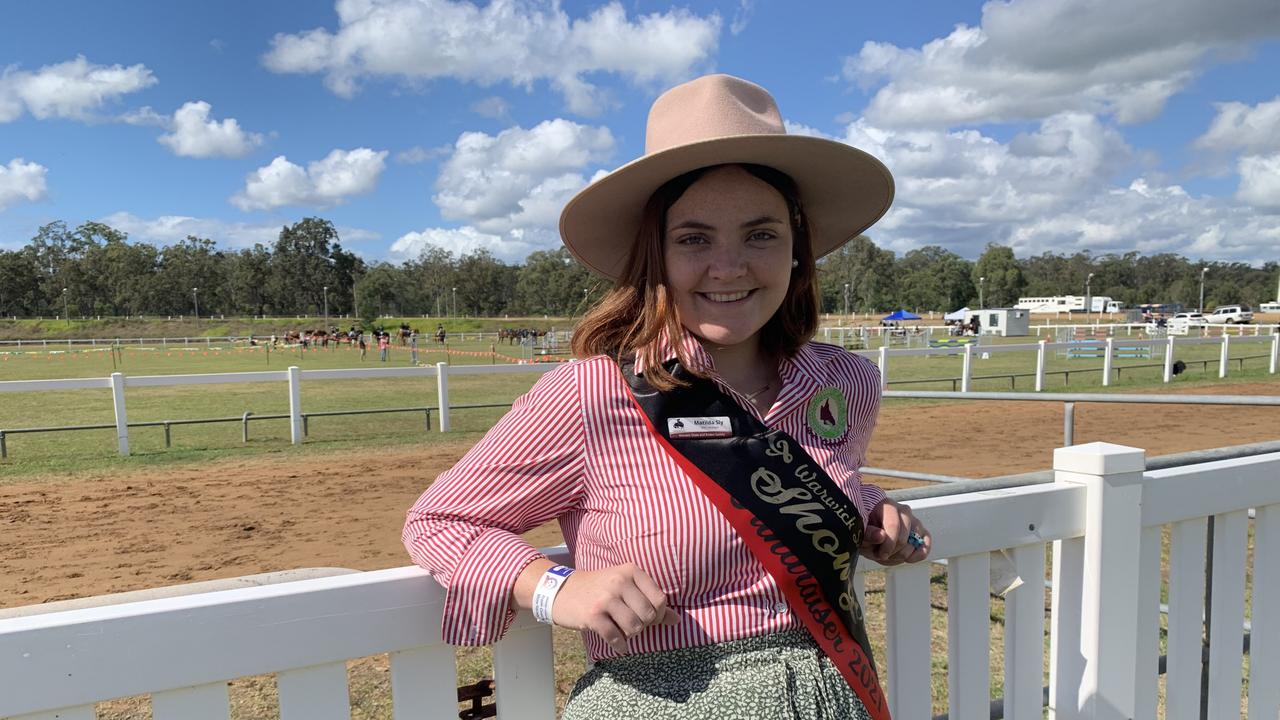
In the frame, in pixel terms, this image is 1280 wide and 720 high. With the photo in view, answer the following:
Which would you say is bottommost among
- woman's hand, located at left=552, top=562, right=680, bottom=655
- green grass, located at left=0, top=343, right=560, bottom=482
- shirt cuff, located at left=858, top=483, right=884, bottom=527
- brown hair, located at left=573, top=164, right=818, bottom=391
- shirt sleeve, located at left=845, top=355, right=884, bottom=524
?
green grass, located at left=0, top=343, right=560, bottom=482

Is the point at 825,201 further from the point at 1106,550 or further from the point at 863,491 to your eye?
the point at 1106,550

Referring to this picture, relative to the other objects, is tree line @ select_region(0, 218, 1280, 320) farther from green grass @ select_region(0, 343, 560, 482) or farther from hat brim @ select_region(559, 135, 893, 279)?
hat brim @ select_region(559, 135, 893, 279)

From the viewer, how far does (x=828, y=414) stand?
4.27ft

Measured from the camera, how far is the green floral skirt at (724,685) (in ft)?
3.46

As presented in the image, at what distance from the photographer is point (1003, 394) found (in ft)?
14.3

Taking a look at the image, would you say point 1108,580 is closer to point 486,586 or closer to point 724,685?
point 724,685

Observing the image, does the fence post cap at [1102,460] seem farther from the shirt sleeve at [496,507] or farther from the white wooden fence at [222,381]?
the white wooden fence at [222,381]

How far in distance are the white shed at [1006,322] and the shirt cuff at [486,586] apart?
148 ft

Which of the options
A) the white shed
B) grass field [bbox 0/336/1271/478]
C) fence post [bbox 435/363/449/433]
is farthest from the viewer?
the white shed

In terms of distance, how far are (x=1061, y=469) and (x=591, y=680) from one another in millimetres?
1231

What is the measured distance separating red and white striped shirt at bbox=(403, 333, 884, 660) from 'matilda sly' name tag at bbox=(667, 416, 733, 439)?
0.12ft

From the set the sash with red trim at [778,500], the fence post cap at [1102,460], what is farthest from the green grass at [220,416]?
the sash with red trim at [778,500]

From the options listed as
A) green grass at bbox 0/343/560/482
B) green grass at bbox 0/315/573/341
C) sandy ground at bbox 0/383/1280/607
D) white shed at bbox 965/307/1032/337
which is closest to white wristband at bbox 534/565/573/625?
sandy ground at bbox 0/383/1280/607

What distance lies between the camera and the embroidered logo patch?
1271 mm
